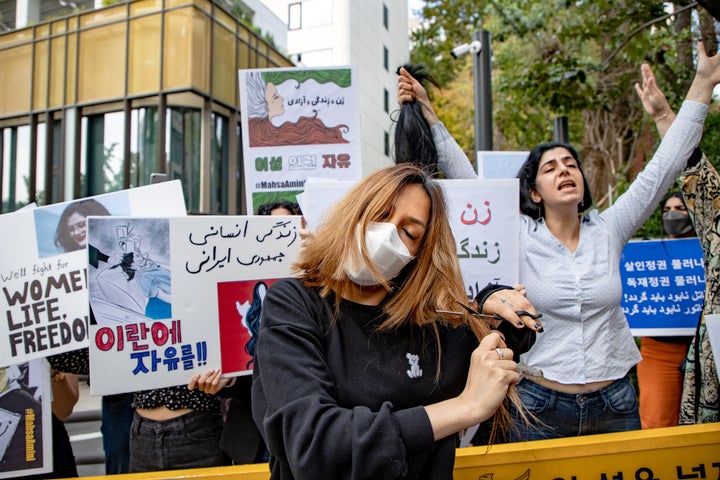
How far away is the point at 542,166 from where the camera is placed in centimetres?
242

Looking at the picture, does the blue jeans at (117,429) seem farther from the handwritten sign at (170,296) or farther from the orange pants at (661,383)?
the orange pants at (661,383)

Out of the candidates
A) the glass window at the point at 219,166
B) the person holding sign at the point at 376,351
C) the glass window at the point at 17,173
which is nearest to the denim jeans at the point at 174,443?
the person holding sign at the point at 376,351

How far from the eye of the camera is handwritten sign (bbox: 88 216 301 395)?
212cm

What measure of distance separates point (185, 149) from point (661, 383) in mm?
9870

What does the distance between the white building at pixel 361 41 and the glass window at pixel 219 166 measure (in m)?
2.15

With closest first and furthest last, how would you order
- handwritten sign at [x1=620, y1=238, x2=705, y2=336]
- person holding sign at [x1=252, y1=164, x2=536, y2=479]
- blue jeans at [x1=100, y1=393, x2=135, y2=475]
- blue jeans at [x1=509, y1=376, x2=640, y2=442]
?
person holding sign at [x1=252, y1=164, x2=536, y2=479] → blue jeans at [x1=509, y1=376, x2=640, y2=442] → blue jeans at [x1=100, y1=393, x2=135, y2=475] → handwritten sign at [x1=620, y1=238, x2=705, y2=336]

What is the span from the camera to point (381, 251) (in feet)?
4.48

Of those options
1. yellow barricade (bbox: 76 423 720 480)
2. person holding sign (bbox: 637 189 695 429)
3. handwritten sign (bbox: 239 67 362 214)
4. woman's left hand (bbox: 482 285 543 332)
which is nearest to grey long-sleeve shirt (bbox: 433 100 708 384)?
yellow barricade (bbox: 76 423 720 480)

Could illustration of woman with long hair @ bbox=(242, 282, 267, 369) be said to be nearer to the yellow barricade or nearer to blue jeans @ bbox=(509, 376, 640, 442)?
the yellow barricade

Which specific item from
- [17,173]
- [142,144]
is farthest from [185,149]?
[17,173]

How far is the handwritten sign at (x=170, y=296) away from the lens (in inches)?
83.4

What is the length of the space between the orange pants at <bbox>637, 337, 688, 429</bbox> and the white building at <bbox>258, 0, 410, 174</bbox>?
2.10 m

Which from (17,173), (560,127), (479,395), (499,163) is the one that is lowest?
(479,395)

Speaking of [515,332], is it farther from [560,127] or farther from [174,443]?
[560,127]
